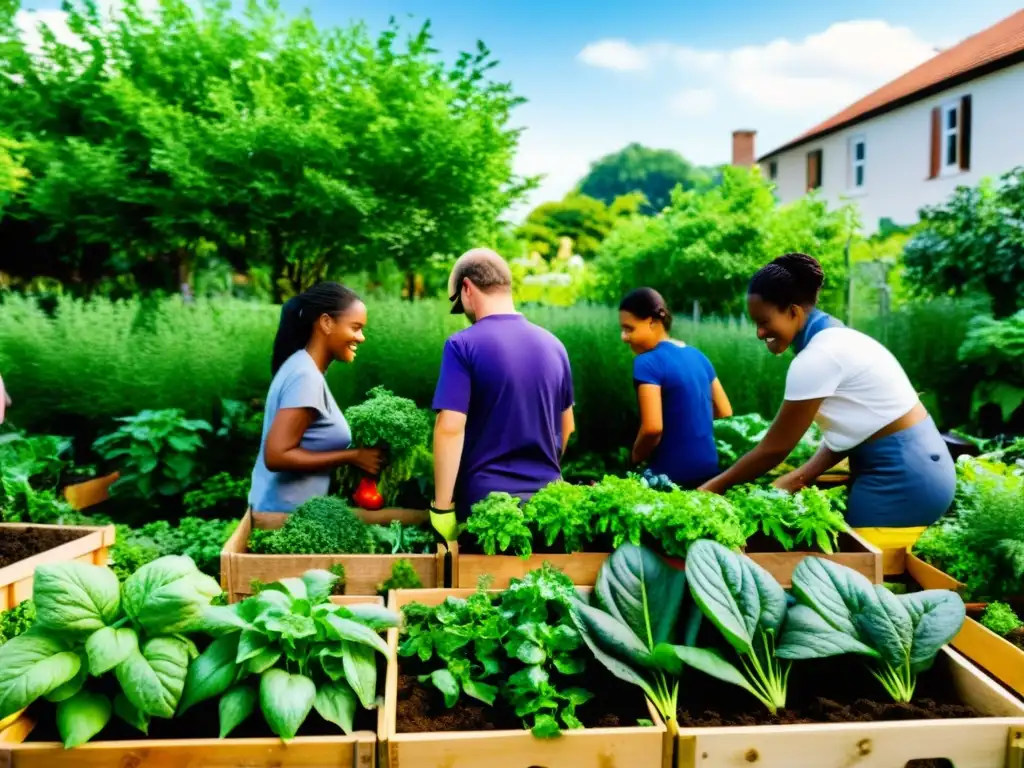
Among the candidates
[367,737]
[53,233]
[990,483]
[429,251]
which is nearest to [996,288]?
[429,251]

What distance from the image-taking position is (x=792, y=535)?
10.00 ft

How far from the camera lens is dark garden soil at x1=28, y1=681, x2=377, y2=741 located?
2.07 m

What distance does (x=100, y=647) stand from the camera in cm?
198

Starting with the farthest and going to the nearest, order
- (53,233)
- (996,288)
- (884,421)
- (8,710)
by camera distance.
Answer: (53,233), (996,288), (884,421), (8,710)

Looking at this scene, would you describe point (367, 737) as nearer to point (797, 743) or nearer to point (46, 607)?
point (46, 607)

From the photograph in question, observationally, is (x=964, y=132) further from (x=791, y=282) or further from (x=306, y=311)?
(x=306, y=311)

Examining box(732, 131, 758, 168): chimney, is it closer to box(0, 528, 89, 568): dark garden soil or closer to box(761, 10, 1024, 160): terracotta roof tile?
box(761, 10, 1024, 160): terracotta roof tile

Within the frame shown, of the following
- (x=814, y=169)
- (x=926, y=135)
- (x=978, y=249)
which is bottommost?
(x=978, y=249)

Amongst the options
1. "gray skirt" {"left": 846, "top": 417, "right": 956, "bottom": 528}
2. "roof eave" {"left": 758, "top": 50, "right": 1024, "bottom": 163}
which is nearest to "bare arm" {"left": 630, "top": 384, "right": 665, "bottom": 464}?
"gray skirt" {"left": 846, "top": 417, "right": 956, "bottom": 528}

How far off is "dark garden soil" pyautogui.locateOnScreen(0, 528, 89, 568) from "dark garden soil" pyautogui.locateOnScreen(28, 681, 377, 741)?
5.46ft

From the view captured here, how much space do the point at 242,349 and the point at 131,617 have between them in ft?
15.2

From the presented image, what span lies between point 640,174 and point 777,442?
82139 millimetres

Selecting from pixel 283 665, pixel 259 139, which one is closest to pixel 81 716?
pixel 283 665

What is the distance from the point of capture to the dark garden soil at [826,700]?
7.16ft
